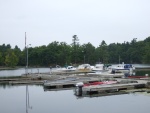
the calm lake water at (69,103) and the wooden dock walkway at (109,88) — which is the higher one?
the wooden dock walkway at (109,88)

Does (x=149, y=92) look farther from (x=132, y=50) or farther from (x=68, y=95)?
(x=132, y=50)

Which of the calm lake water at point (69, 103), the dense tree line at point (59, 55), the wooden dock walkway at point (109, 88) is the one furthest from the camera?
the dense tree line at point (59, 55)

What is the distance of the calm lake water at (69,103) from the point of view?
28.2 metres

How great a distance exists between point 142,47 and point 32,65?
5098 cm

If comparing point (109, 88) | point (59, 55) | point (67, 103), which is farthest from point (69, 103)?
point (59, 55)

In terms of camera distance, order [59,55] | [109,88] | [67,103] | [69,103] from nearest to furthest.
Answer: [69,103], [67,103], [109,88], [59,55]

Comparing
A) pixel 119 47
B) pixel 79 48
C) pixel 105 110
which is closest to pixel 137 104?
pixel 105 110

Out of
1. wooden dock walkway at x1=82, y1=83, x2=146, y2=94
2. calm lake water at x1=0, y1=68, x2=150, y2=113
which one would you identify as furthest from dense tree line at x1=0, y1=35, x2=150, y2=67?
calm lake water at x1=0, y1=68, x2=150, y2=113

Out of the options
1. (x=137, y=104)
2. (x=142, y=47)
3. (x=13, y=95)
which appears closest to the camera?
(x=137, y=104)

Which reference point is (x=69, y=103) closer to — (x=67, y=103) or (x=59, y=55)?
(x=67, y=103)

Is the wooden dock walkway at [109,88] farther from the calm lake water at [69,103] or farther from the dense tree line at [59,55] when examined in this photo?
the dense tree line at [59,55]

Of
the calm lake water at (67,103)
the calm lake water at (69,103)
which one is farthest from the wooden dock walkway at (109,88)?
the calm lake water at (69,103)

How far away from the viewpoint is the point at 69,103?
31.8 m

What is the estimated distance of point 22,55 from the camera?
126875mm
